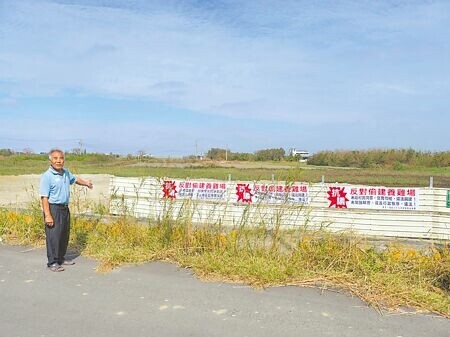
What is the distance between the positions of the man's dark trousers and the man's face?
50 cm

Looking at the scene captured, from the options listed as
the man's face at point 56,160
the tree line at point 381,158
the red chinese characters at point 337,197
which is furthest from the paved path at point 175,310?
→ the tree line at point 381,158

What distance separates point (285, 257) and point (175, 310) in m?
1.79

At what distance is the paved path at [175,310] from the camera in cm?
360

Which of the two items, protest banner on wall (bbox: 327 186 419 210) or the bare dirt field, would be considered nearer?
protest banner on wall (bbox: 327 186 419 210)

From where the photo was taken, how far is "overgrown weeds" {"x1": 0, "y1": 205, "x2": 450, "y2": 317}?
452cm

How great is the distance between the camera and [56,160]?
18.4 ft

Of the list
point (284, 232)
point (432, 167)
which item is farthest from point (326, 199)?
point (432, 167)

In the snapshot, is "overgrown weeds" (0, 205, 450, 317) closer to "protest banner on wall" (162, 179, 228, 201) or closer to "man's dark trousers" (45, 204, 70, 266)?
"man's dark trousers" (45, 204, 70, 266)

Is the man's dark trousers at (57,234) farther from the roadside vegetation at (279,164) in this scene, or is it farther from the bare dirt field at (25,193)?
the roadside vegetation at (279,164)

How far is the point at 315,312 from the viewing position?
3980 millimetres

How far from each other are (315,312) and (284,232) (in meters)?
1.79

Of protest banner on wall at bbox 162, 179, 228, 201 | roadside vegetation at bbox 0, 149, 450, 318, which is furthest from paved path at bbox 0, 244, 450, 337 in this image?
protest banner on wall at bbox 162, 179, 228, 201

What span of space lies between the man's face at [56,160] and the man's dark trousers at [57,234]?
0.50 meters

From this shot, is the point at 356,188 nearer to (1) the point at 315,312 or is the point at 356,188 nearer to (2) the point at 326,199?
(2) the point at 326,199
